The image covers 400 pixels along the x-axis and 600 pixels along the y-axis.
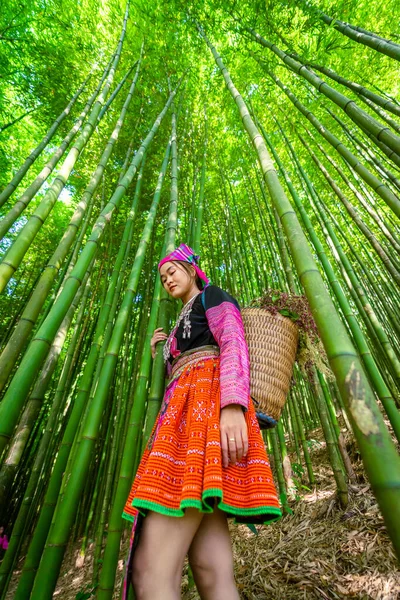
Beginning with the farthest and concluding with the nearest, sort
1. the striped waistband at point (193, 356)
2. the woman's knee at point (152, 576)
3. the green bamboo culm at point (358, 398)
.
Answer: the striped waistband at point (193, 356) → the woman's knee at point (152, 576) → the green bamboo culm at point (358, 398)

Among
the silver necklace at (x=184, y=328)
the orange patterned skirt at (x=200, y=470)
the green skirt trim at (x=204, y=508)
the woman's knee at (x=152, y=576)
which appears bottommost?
the woman's knee at (x=152, y=576)

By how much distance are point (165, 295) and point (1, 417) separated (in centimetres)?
80

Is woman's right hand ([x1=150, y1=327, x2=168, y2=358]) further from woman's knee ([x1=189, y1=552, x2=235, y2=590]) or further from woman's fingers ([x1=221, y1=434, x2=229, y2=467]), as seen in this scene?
woman's knee ([x1=189, y1=552, x2=235, y2=590])

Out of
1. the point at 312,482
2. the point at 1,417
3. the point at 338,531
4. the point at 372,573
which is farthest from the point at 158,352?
the point at 312,482

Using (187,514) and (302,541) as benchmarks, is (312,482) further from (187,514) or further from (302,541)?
(187,514)

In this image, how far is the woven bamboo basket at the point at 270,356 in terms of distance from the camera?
3.30 ft

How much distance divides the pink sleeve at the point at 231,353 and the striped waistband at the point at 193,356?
5cm

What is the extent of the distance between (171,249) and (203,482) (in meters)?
1.03

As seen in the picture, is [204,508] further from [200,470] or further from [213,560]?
[213,560]

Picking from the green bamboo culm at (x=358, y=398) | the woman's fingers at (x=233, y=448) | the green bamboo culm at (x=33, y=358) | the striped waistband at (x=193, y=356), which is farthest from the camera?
the striped waistband at (x=193, y=356)

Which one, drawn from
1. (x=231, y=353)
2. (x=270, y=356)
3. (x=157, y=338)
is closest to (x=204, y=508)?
(x=231, y=353)

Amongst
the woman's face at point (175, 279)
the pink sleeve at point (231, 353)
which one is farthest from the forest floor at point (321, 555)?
the woman's face at point (175, 279)

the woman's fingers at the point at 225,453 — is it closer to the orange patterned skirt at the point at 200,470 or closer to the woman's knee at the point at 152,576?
the orange patterned skirt at the point at 200,470

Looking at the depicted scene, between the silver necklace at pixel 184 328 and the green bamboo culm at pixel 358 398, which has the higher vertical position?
the silver necklace at pixel 184 328
